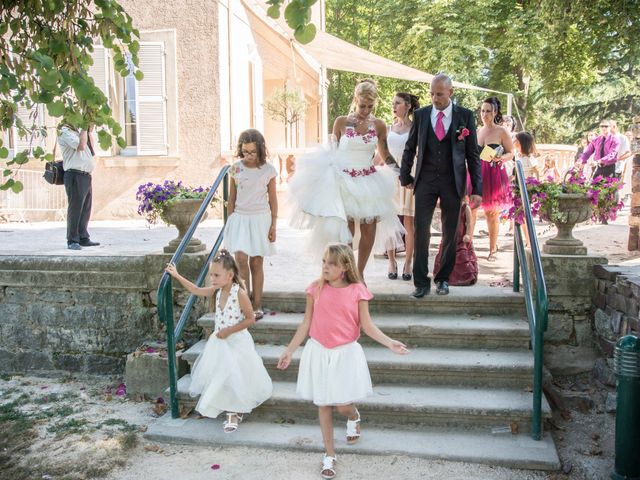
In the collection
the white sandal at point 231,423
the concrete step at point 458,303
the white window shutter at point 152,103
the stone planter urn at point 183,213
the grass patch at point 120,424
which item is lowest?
the grass patch at point 120,424

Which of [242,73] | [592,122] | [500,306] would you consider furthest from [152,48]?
[592,122]

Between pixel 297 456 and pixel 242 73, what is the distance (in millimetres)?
9456

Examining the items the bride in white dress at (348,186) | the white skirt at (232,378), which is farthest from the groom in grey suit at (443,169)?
the white skirt at (232,378)

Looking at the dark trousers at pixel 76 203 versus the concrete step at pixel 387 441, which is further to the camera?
the dark trousers at pixel 76 203

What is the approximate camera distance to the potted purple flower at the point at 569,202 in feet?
16.0

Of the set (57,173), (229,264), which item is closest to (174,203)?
(229,264)

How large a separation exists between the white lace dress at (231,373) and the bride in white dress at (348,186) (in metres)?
0.99

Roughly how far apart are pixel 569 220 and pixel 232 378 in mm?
2846

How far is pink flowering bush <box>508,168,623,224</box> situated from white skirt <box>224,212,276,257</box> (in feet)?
6.87

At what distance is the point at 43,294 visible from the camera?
19.6 feet

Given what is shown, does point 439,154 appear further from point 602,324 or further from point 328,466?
point 328,466

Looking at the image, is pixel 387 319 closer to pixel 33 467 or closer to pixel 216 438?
pixel 216 438

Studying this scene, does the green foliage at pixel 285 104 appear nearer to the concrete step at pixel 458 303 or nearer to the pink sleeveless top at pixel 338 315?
the concrete step at pixel 458 303

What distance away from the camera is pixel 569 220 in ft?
16.2
